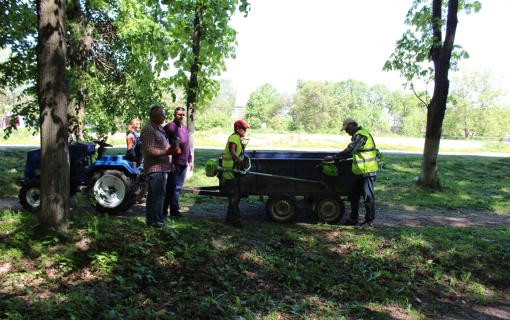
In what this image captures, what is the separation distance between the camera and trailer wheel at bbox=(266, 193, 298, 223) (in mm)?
7473

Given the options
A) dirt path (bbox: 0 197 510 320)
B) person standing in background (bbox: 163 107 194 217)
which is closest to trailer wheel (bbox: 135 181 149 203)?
dirt path (bbox: 0 197 510 320)

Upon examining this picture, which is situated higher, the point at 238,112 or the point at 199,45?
the point at 238,112

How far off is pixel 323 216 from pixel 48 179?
466cm

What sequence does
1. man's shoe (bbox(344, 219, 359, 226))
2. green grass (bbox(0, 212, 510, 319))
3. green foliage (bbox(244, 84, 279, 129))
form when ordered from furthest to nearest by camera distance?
green foliage (bbox(244, 84, 279, 129))
man's shoe (bbox(344, 219, 359, 226))
green grass (bbox(0, 212, 510, 319))

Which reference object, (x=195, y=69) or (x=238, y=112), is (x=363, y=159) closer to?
(x=195, y=69)

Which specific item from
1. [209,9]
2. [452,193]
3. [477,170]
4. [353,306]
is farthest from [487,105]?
[353,306]

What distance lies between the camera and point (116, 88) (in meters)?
12.6

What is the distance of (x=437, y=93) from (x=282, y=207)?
264 inches

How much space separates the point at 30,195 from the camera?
766 cm

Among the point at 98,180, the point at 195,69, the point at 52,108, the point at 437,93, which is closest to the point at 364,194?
the point at 98,180

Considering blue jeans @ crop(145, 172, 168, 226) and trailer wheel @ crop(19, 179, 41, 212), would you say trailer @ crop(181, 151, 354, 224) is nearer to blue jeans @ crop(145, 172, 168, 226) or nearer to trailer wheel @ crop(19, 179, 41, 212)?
blue jeans @ crop(145, 172, 168, 226)

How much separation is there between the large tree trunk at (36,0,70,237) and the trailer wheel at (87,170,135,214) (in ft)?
7.23

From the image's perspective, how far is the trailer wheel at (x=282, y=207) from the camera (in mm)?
7473

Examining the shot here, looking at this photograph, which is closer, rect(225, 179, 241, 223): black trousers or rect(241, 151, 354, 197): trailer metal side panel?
rect(225, 179, 241, 223): black trousers
